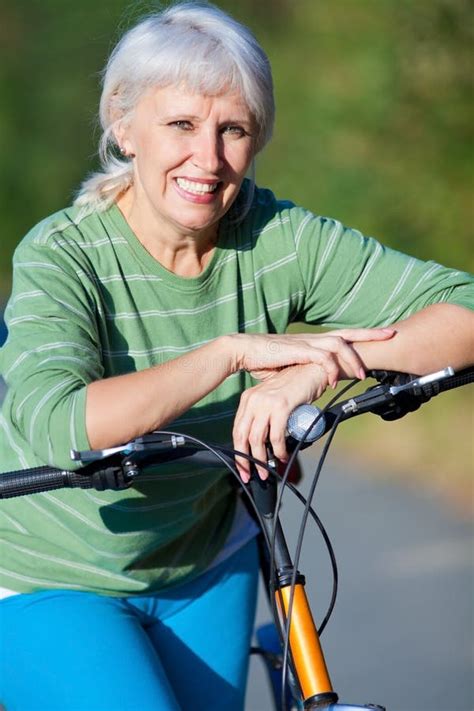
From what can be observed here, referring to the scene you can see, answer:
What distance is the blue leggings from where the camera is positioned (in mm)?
2385

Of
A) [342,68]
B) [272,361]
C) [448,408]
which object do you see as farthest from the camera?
[342,68]

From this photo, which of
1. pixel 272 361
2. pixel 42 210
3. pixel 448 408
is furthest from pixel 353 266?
pixel 42 210

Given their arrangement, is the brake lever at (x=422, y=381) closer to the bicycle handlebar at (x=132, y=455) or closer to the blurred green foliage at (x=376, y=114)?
the bicycle handlebar at (x=132, y=455)

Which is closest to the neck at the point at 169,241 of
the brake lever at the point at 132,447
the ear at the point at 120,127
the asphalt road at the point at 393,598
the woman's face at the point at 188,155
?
the woman's face at the point at 188,155

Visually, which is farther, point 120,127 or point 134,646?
point 120,127

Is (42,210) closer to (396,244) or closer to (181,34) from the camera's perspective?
(396,244)

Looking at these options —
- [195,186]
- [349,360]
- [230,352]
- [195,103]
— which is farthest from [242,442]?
[195,103]

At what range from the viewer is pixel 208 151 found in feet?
8.34

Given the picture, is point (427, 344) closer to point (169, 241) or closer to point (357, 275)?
point (357, 275)

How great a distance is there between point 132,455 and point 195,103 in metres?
0.76

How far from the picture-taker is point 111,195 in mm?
2754

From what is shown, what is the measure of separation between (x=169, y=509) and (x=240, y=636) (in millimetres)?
395

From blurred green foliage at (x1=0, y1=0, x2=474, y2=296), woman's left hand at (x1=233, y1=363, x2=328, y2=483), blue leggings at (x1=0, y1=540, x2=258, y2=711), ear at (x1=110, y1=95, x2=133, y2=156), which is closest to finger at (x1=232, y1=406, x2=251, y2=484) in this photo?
woman's left hand at (x1=233, y1=363, x2=328, y2=483)

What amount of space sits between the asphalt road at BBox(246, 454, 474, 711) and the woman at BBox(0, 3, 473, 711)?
6.40ft
